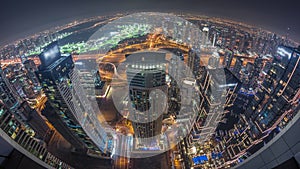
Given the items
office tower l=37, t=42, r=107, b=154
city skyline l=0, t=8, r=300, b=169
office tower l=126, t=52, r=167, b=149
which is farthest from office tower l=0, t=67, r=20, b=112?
office tower l=126, t=52, r=167, b=149

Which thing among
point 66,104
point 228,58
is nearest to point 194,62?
point 228,58

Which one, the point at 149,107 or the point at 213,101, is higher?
the point at 149,107

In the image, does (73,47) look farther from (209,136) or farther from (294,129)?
(294,129)

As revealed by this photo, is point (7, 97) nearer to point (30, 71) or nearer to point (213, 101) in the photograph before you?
point (30, 71)

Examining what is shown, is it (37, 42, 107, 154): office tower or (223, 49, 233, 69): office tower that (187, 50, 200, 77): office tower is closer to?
(223, 49, 233, 69): office tower

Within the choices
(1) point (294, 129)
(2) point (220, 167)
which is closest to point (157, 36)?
(2) point (220, 167)
